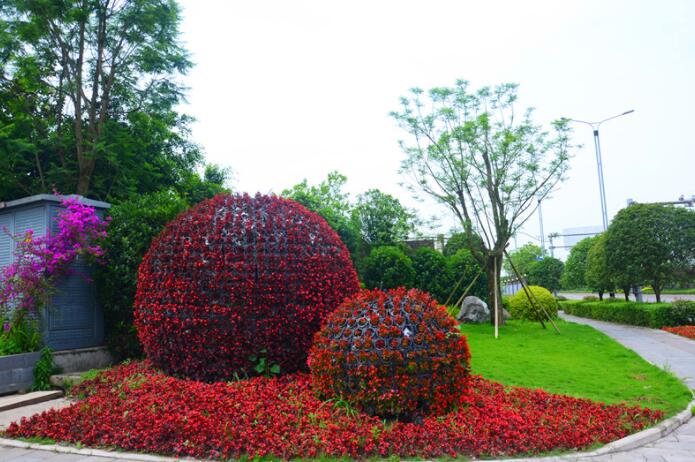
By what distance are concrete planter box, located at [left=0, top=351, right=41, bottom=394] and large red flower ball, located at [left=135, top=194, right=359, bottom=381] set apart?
6.92 feet

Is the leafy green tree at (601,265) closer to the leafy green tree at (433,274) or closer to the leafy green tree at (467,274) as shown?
the leafy green tree at (467,274)

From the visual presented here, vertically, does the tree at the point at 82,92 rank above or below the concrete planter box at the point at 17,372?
above

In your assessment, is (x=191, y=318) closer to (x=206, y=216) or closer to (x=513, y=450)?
(x=206, y=216)

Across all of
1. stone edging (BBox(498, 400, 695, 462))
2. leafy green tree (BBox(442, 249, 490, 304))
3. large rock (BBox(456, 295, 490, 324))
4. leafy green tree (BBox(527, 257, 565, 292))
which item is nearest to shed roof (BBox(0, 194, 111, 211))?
stone edging (BBox(498, 400, 695, 462))

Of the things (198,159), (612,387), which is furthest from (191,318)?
(198,159)

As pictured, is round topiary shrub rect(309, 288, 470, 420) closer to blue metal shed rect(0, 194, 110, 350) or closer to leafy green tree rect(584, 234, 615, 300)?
blue metal shed rect(0, 194, 110, 350)

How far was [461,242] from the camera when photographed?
23.8 m

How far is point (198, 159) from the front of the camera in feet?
53.7

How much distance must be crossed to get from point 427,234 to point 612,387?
2272 cm

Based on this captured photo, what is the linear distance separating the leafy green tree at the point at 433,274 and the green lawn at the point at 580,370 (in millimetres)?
7846

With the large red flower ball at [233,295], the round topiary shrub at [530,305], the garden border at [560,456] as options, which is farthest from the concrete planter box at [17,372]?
the round topiary shrub at [530,305]

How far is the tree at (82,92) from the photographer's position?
10930 millimetres

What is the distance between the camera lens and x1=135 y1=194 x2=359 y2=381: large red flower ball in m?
6.00

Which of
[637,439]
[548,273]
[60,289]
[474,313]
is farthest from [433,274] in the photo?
[548,273]
